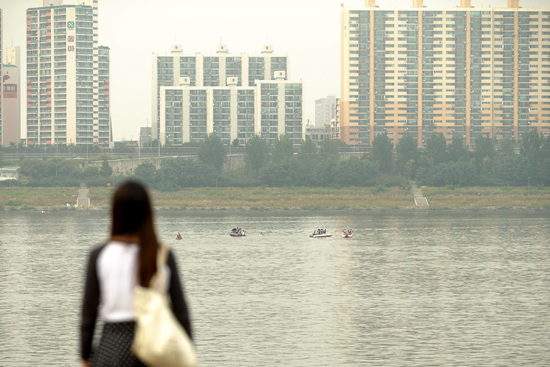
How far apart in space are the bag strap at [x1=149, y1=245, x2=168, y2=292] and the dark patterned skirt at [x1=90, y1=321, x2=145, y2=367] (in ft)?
1.82

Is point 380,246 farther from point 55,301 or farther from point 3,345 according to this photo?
point 3,345

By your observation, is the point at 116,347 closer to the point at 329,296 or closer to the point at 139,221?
the point at 139,221

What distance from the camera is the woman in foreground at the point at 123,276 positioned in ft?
26.0

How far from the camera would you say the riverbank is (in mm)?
189375

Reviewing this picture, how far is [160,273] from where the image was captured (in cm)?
787

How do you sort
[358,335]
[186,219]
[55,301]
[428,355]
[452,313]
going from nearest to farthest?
1. [428,355]
2. [358,335]
3. [452,313]
4. [55,301]
5. [186,219]

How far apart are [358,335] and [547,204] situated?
154 meters

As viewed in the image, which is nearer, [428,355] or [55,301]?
[428,355]

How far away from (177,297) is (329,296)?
57856 millimetres

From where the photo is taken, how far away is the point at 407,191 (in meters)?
193

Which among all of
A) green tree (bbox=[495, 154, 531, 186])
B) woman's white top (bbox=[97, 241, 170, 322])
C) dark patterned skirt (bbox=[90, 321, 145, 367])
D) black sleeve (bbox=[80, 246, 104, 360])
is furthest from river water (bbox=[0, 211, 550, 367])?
green tree (bbox=[495, 154, 531, 186])

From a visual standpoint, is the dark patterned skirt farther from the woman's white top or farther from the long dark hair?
the long dark hair

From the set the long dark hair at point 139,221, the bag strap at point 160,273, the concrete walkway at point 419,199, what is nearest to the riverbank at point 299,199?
the concrete walkway at point 419,199

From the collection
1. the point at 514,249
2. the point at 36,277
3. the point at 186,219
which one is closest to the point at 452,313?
the point at 36,277
